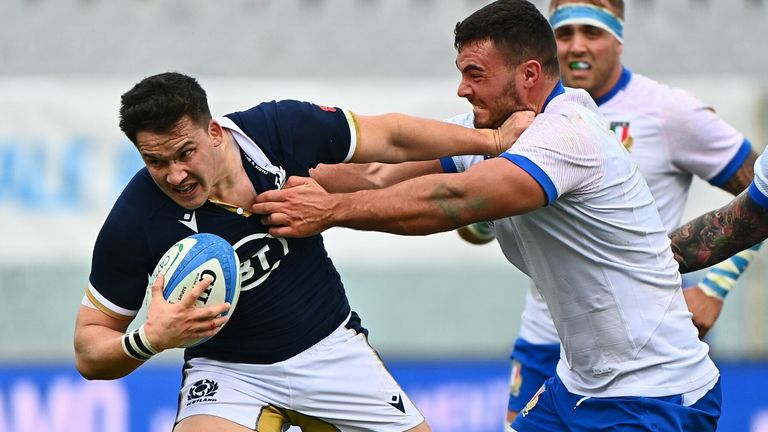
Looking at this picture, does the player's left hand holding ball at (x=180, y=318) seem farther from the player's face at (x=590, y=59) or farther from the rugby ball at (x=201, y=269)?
the player's face at (x=590, y=59)

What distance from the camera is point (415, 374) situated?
8859mm

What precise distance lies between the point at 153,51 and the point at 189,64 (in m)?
0.32

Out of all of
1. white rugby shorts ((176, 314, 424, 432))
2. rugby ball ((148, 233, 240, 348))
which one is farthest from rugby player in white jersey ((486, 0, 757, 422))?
rugby ball ((148, 233, 240, 348))

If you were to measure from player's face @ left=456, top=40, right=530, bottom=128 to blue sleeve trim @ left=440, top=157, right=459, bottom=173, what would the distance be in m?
0.45

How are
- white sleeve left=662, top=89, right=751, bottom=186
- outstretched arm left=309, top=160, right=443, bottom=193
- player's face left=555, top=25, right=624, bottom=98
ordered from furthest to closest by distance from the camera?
player's face left=555, top=25, right=624, bottom=98 → white sleeve left=662, top=89, right=751, bottom=186 → outstretched arm left=309, top=160, right=443, bottom=193

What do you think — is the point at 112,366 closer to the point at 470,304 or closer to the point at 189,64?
the point at 470,304

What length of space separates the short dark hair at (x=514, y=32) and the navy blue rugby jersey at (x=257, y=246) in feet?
2.06

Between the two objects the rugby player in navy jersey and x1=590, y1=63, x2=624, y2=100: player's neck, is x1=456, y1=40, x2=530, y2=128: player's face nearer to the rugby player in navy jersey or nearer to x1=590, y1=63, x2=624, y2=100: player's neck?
the rugby player in navy jersey

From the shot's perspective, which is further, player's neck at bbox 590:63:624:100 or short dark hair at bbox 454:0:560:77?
player's neck at bbox 590:63:624:100

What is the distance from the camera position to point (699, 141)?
6.31 metres

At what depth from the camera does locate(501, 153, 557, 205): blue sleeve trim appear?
4.48 metres

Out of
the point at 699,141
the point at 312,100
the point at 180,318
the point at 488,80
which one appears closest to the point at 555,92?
the point at 488,80

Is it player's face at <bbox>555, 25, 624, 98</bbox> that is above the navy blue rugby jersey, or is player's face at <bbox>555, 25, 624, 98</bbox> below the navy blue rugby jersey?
above

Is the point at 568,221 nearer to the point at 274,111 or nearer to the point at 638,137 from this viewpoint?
the point at 274,111
